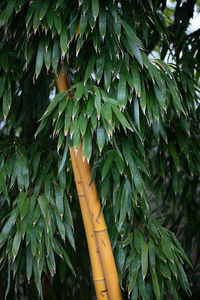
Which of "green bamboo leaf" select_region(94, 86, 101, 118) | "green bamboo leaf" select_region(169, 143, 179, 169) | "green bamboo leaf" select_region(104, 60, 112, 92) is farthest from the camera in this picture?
"green bamboo leaf" select_region(169, 143, 179, 169)

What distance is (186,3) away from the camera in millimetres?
1658

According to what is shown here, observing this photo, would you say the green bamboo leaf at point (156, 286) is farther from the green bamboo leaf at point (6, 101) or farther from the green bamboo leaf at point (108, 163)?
the green bamboo leaf at point (6, 101)

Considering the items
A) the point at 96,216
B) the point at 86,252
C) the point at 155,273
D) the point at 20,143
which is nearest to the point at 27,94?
the point at 20,143

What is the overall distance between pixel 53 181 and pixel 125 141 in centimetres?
30

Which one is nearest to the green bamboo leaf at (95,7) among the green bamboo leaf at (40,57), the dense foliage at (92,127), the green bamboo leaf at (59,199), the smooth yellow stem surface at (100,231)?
the dense foliage at (92,127)

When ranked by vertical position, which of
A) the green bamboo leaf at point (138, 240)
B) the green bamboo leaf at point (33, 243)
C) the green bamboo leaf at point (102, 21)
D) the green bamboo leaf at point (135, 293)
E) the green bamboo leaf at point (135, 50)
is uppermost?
the green bamboo leaf at point (102, 21)

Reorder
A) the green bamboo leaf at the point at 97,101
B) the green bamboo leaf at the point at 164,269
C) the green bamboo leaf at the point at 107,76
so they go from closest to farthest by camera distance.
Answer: the green bamboo leaf at the point at 97,101 → the green bamboo leaf at the point at 107,76 → the green bamboo leaf at the point at 164,269

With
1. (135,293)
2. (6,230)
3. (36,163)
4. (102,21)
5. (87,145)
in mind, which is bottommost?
(135,293)

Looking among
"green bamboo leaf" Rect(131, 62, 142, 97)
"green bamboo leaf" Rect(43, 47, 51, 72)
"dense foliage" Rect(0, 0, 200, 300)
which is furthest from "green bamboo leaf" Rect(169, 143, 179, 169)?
"green bamboo leaf" Rect(43, 47, 51, 72)

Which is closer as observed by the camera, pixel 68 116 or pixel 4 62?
pixel 68 116

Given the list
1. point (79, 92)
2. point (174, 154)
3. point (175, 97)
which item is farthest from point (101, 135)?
point (174, 154)

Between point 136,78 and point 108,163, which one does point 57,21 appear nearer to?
point 136,78

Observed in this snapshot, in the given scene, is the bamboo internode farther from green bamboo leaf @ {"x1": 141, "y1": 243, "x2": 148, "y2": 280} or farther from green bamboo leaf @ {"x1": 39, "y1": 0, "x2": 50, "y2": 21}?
green bamboo leaf @ {"x1": 39, "y1": 0, "x2": 50, "y2": 21}

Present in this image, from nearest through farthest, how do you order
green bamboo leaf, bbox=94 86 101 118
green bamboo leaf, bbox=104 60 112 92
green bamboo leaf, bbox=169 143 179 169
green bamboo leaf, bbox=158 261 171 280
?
green bamboo leaf, bbox=94 86 101 118 → green bamboo leaf, bbox=104 60 112 92 → green bamboo leaf, bbox=158 261 171 280 → green bamboo leaf, bbox=169 143 179 169
